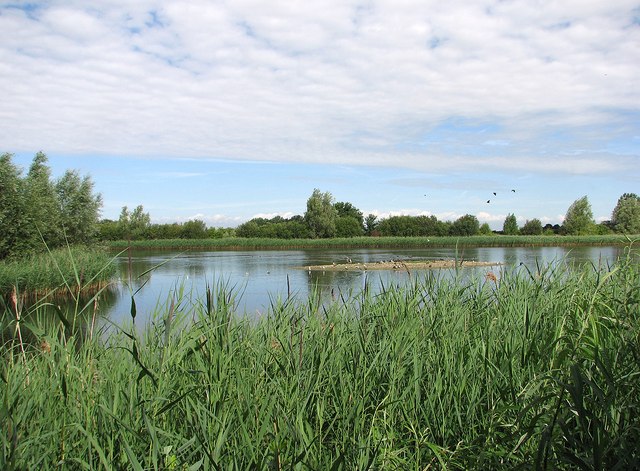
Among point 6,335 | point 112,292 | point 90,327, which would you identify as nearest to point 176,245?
point 112,292

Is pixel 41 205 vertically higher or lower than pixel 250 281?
higher

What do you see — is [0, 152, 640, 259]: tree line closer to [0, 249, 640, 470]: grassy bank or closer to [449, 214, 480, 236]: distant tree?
[449, 214, 480, 236]: distant tree

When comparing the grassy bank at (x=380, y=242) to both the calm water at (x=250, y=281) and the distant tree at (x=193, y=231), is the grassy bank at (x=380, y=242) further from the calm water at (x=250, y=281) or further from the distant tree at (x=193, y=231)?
the calm water at (x=250, y=281)

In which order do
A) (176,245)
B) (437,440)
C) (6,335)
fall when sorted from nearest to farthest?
(437,440) < (6,335) < (176,245)

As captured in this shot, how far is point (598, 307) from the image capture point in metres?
3.60

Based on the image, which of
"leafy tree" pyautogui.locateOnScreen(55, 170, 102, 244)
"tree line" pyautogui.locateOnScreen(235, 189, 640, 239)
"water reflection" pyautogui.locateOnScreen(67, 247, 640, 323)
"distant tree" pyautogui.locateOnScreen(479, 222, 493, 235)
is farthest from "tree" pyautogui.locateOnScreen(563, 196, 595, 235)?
"leafy tree" pyautogui.locateOnScreen(55, 170, 102, 244)

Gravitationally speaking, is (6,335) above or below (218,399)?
below

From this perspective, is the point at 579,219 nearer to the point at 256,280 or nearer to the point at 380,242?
the point at 380,242

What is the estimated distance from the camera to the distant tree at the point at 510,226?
6078 centimetres

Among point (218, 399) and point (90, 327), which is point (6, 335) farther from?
point (218, 399)

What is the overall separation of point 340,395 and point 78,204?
26.3 m

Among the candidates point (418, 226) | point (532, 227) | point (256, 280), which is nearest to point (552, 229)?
point (532, 227)

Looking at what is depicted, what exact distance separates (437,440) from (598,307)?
1542 millimetres

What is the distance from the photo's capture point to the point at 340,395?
308cm
